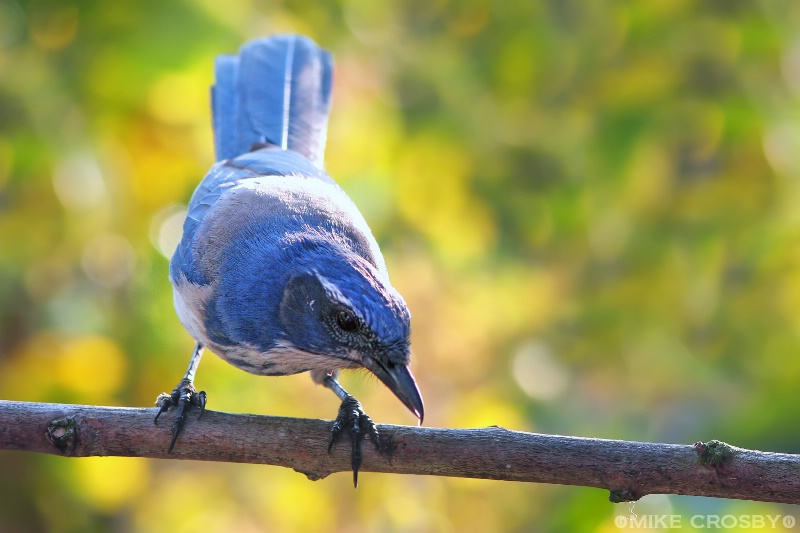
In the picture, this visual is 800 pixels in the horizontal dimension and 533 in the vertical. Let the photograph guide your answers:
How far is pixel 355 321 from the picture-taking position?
3.47 m

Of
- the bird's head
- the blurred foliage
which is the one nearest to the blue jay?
the bird's head

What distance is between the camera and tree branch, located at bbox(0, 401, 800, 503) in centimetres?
293

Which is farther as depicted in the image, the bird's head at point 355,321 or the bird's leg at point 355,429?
the bird's head at point 355,321

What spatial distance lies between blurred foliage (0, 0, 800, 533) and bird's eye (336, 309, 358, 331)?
2.79 ft

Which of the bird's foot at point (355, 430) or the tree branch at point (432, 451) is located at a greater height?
the bird's foot at point (355, 430)

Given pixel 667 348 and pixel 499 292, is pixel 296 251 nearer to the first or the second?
pixel 499 292

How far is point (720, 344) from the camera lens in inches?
188

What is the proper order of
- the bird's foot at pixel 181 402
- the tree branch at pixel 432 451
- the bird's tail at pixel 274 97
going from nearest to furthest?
the tree branch at pixel 432 451
the bird's foot at pixel 181 402
the bird's tail at pixel 274 97

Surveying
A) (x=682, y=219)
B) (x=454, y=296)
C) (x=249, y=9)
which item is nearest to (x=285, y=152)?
(x=249, y=9)

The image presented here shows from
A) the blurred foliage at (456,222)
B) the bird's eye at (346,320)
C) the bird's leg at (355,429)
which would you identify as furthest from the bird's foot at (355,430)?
the blurred foliage at (456,222)

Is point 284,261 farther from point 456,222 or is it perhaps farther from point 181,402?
point 456,222

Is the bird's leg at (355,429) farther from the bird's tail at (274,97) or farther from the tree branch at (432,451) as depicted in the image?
the bird's tail at (274,97)

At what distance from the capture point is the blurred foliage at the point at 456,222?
4.60 m

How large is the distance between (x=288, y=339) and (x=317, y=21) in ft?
7.19
